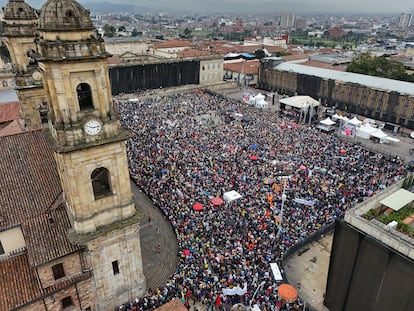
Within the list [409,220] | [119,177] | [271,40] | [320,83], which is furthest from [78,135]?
[271,40]

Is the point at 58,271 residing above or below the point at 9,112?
below

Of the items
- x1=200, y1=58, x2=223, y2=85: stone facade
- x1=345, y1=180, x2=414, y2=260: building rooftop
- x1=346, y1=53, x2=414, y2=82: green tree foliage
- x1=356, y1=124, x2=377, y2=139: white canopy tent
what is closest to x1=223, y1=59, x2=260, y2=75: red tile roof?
x1=200, y1=58, x2=223, y2=85: stone facade

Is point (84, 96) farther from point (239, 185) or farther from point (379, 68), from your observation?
point (379, 68)

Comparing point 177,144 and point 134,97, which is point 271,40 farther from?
point 177,144

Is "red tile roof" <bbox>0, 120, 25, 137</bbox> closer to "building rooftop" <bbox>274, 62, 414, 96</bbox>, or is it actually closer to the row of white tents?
the row of white tents

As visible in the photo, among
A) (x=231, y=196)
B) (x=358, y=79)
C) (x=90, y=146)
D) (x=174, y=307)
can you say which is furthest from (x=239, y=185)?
(x=358, y=79)
